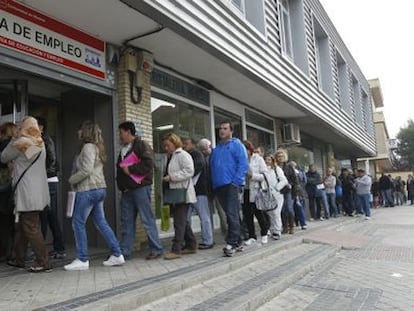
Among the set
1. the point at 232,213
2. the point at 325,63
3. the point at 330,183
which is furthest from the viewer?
the point at 325,63

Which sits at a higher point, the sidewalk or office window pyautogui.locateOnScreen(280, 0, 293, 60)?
office window pyautogui.locateOnScreen(280, 0, 293, 60)

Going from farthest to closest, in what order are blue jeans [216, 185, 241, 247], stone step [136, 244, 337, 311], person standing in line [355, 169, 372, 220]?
1. person standing in line [355, 169, 372, 220]
2. blue jeans [216, 185, 241, 247]
3. stone step [136, 244, 337, 311]

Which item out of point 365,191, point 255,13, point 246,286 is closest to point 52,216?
point 246,286

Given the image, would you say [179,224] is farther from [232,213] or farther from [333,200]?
[333,200]

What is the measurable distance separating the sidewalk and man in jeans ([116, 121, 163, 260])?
314 millimetres

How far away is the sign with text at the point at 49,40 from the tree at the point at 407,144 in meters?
56.4

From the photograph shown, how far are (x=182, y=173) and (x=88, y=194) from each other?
4.40 ft

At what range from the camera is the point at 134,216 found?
611cm

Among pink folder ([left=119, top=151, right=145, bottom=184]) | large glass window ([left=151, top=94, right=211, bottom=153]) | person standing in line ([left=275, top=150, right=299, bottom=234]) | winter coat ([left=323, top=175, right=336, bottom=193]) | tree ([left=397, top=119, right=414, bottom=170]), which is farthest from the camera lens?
tree ([left=397, top=119, right=414, bottom=170])

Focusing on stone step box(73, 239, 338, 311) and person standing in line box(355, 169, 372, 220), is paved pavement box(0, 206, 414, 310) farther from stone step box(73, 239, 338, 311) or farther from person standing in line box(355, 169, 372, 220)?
person standing in line box(355, 169, 372, 220)

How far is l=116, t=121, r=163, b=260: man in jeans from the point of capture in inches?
230

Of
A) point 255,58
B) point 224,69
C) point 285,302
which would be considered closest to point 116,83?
point 224,69

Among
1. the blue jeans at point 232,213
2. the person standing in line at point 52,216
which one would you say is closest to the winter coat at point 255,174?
the blue jeans at point 232,213

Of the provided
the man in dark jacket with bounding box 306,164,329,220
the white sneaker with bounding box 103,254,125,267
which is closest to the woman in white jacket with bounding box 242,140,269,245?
the white sneaker with bounding box 103,254,125,267
